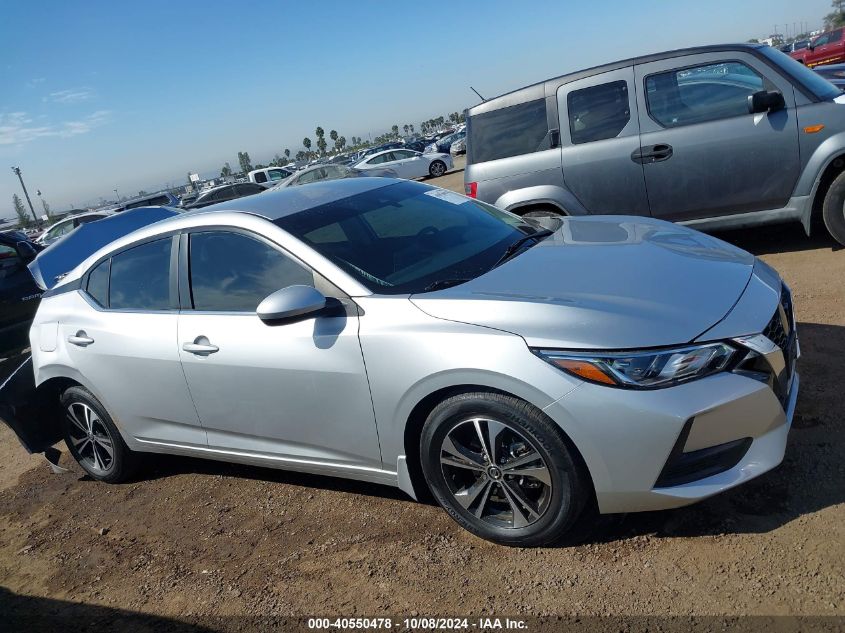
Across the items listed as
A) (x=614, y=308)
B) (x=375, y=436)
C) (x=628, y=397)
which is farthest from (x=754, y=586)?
(x=375, y=436)

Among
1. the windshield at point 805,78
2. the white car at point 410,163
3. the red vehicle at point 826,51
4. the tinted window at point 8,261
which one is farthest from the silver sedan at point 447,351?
the red vehicle at point 826,51

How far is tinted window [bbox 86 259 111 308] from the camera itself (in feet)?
13.8

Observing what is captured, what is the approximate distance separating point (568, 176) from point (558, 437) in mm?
4262

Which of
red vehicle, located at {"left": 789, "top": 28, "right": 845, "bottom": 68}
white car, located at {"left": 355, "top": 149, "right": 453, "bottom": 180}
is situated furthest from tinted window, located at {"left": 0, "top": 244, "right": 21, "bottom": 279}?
red vehicle, located at {"left": 789, "top": 28, "right": 845, "bottom": 68}

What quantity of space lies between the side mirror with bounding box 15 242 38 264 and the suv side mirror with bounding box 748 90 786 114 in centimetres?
860

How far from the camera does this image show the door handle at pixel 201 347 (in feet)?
11.4

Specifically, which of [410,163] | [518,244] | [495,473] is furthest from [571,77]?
[410,163]

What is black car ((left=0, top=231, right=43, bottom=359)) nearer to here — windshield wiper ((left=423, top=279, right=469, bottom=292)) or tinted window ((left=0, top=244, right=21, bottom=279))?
tinted window ((left=0, top=244, right=21, bottom=279))

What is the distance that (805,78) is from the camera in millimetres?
5734

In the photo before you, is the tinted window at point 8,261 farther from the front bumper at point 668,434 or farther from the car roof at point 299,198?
the front bumper at point 668,434

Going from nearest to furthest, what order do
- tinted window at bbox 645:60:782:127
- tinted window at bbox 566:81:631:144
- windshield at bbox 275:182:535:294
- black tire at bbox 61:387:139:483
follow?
windshield at bbox 275:182:535:294, black tire at bbox 61:387:139:483, tinted window at bbox 645:60:782:127, tinted window at bbox 566:81:631:144

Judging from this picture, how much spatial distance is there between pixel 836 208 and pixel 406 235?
4.06 metres

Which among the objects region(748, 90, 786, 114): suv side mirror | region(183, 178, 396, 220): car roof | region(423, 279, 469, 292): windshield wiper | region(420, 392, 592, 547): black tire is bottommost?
region(420, 392, 592, 547): black tire

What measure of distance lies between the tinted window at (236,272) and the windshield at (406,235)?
0.56 ft
